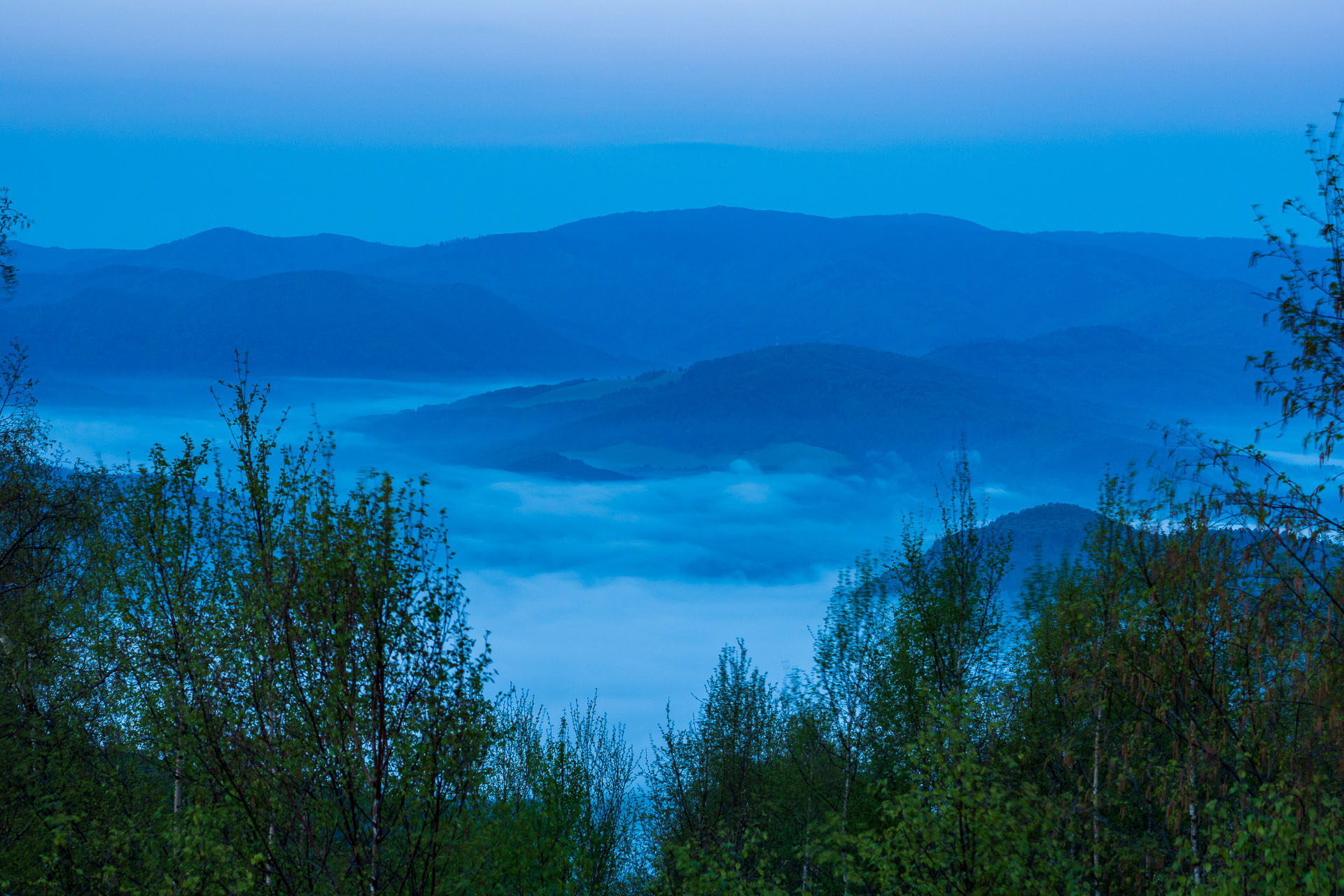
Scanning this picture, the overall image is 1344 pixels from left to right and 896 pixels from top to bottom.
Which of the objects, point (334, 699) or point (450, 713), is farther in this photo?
point (450, 713)

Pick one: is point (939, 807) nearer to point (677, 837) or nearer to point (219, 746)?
point (219, 746)

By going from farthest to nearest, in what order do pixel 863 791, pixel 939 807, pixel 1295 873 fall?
pixel 863 791 < pixel 939 807 < pixel 1295 873

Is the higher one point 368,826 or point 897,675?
point 897,675

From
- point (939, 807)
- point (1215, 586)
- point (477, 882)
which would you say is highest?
point (1215, 586)

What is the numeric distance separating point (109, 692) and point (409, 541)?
543 inches

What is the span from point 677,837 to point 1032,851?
2103 cm

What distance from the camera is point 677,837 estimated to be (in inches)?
1515

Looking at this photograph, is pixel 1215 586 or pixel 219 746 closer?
pixel 1215 586

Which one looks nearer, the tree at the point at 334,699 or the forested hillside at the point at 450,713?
the forested hillside at the point at 450,713

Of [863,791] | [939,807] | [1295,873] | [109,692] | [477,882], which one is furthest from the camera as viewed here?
[863,791]

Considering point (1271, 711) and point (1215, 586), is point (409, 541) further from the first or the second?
point (1271, 711)

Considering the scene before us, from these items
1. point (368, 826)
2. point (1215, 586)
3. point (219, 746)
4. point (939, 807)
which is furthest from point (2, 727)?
point (1215, 586)

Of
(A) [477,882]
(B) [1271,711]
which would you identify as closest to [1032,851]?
(B) [1271,711]

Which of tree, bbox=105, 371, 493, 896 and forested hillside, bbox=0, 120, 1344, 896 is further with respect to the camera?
tree, bbox=105, 371, 493, 896
